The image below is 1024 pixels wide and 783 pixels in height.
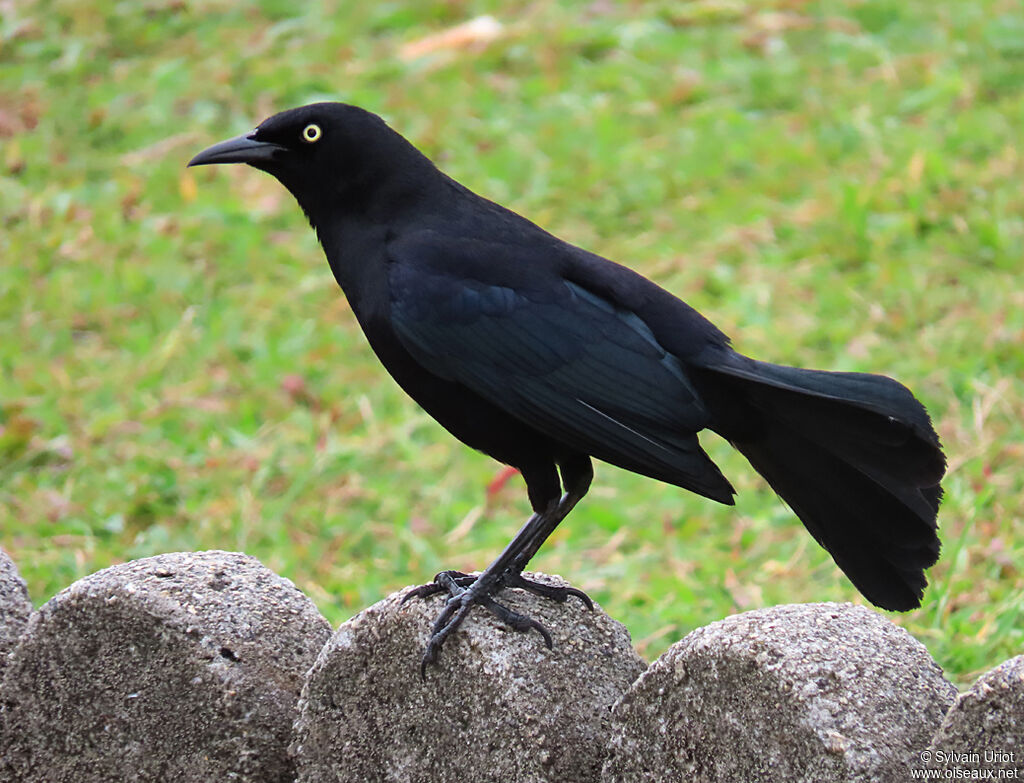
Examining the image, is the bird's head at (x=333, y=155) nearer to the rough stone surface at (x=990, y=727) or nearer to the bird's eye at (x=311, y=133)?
the bird's eye at (x=311, y=133)

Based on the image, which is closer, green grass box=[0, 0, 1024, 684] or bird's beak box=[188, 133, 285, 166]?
bird's beak box=[188, 133, 285, 166]

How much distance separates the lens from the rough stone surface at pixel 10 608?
3127 mm

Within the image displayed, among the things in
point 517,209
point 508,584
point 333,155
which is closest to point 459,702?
point 508,584

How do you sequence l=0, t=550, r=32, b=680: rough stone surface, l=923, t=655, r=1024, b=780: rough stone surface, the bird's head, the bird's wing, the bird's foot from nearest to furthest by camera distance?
l=923, t=655, r=1024, b=780: rough stone surface < the bird's foot < the bird's wing < l=0, t=550, r=32, b=680: rough stone surface < the bird's head

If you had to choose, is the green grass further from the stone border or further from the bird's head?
the bird's head

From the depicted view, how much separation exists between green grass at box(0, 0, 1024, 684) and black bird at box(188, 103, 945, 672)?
1288mm

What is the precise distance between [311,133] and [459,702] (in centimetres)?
149

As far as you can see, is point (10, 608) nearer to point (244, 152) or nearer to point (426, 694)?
point (426, 694)

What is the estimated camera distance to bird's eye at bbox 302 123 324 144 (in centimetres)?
334

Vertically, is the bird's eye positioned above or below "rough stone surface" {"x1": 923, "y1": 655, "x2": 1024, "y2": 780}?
above

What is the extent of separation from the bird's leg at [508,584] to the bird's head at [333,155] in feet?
2.71

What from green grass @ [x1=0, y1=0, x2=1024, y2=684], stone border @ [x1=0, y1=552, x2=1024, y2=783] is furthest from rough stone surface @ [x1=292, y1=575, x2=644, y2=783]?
green grass @ [x1=0, y1=0, x2=1024, y2=684]

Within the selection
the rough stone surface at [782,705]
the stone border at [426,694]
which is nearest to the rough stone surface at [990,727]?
the stone border at [426,694]

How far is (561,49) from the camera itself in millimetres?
8539
